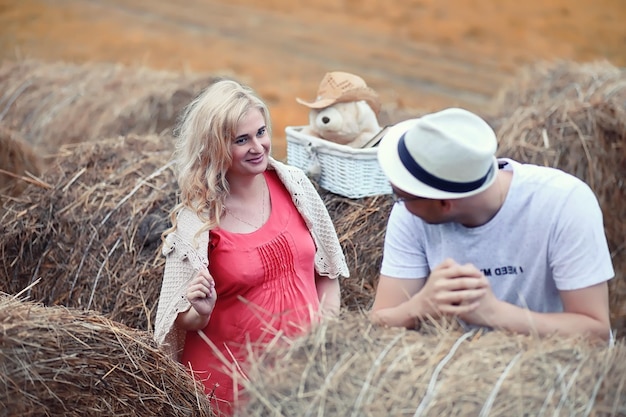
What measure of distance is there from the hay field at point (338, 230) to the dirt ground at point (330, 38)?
284cm

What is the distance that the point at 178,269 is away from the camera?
368cm

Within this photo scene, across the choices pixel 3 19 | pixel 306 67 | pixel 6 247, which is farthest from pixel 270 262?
pixel 3 19

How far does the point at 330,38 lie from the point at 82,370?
34.2 ft

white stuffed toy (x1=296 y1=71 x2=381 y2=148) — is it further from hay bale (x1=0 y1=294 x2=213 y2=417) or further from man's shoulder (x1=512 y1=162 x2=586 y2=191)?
man's shoulder (x1=512 y1=162 x2=586 y2=191)

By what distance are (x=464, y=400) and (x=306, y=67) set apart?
9.93m

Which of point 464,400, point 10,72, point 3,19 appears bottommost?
point 3,19

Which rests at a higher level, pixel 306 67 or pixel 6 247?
pixel 6 247

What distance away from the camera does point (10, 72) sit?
28.1 feet

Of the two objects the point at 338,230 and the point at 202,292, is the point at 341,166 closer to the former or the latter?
the point at 338,230

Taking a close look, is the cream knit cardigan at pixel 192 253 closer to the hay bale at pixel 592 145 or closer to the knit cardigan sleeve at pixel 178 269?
the knit cardigan sleeve at pixel 178 269

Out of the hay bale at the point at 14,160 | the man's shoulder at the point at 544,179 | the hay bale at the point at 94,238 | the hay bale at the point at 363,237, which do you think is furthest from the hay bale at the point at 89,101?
the man's shoulder at the point at 544,179

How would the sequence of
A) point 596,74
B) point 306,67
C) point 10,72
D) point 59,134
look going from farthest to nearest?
point 306,67 → point 10,72 → point 59,134 → point 596,74

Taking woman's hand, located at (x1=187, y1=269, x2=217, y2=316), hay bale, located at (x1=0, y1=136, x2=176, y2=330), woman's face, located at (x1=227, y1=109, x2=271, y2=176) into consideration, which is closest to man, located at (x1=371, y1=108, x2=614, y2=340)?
woman's hand, located at (x1=187, y1=269, x2=217, y2=316)

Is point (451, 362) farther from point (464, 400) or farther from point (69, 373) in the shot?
point (69, 373)
